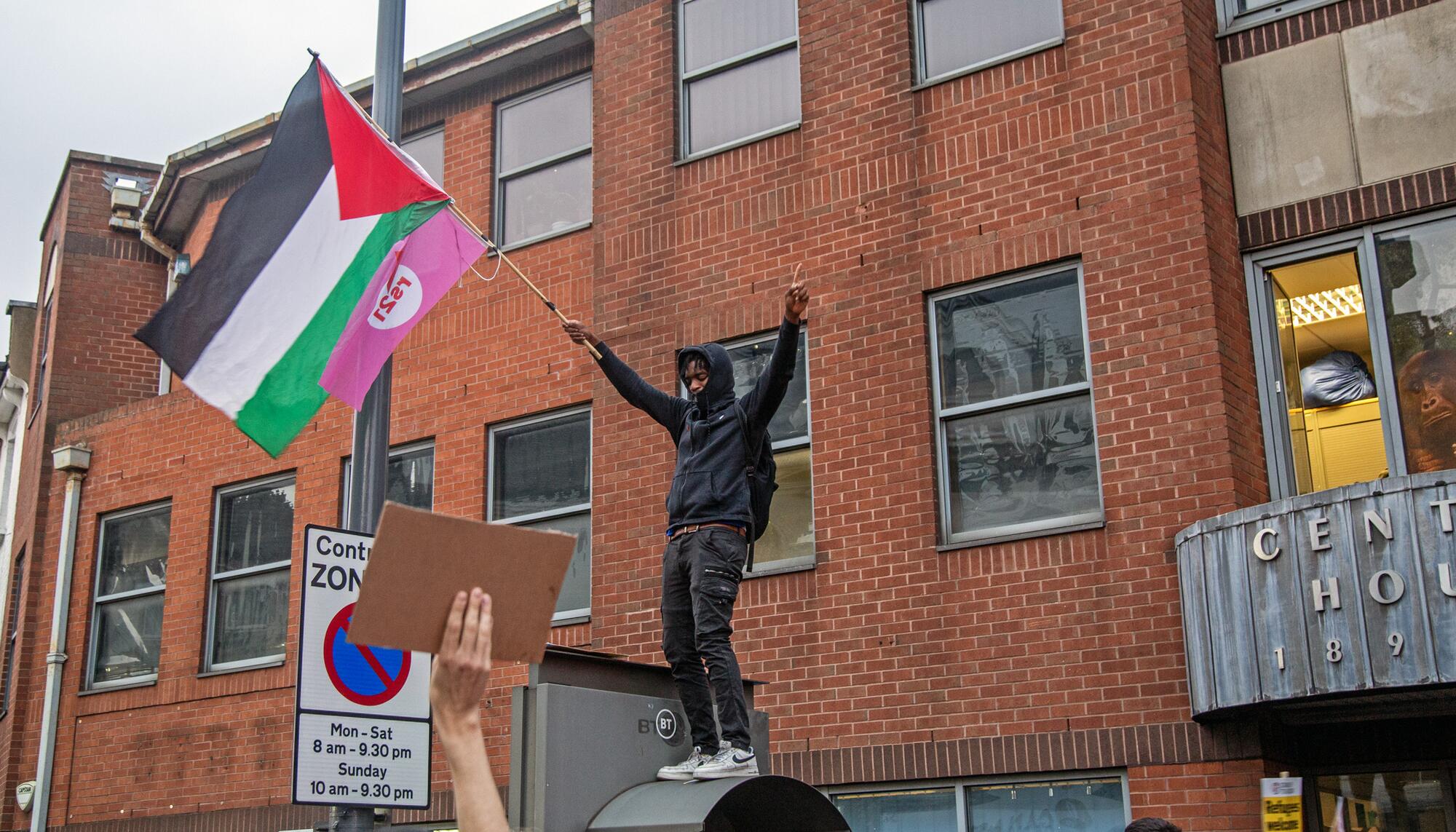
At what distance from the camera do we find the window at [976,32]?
37.6 feet

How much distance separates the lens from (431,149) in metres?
15.4

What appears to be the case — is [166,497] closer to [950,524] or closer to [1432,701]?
[950,524]

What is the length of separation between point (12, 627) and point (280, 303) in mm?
12099

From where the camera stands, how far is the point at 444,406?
1405 centimetres

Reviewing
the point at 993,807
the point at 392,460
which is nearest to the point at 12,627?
the point at 392,460

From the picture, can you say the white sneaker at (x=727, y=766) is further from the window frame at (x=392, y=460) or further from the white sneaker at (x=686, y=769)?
A: the window frame at (x=392, y=460)

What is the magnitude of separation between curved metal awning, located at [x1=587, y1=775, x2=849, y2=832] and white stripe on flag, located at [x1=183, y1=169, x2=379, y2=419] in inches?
112

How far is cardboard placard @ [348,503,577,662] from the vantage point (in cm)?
345

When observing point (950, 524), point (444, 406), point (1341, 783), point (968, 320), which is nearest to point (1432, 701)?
point (1341, 783)

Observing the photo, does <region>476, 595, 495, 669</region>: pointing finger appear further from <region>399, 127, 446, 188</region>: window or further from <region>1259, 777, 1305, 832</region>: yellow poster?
<region>399, 127, 446, 188</region>: window

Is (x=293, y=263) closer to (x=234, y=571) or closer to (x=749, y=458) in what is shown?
(x=749, y=458)

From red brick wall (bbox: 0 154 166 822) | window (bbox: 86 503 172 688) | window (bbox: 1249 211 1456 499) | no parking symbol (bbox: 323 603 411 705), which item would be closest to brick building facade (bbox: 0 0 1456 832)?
window (bbox: 1249 211 1456 499)

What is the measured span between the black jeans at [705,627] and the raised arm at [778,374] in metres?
0.57

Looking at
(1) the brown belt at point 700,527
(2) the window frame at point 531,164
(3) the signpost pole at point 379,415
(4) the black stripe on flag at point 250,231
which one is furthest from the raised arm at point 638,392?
(2) the window frame at point 531,164
